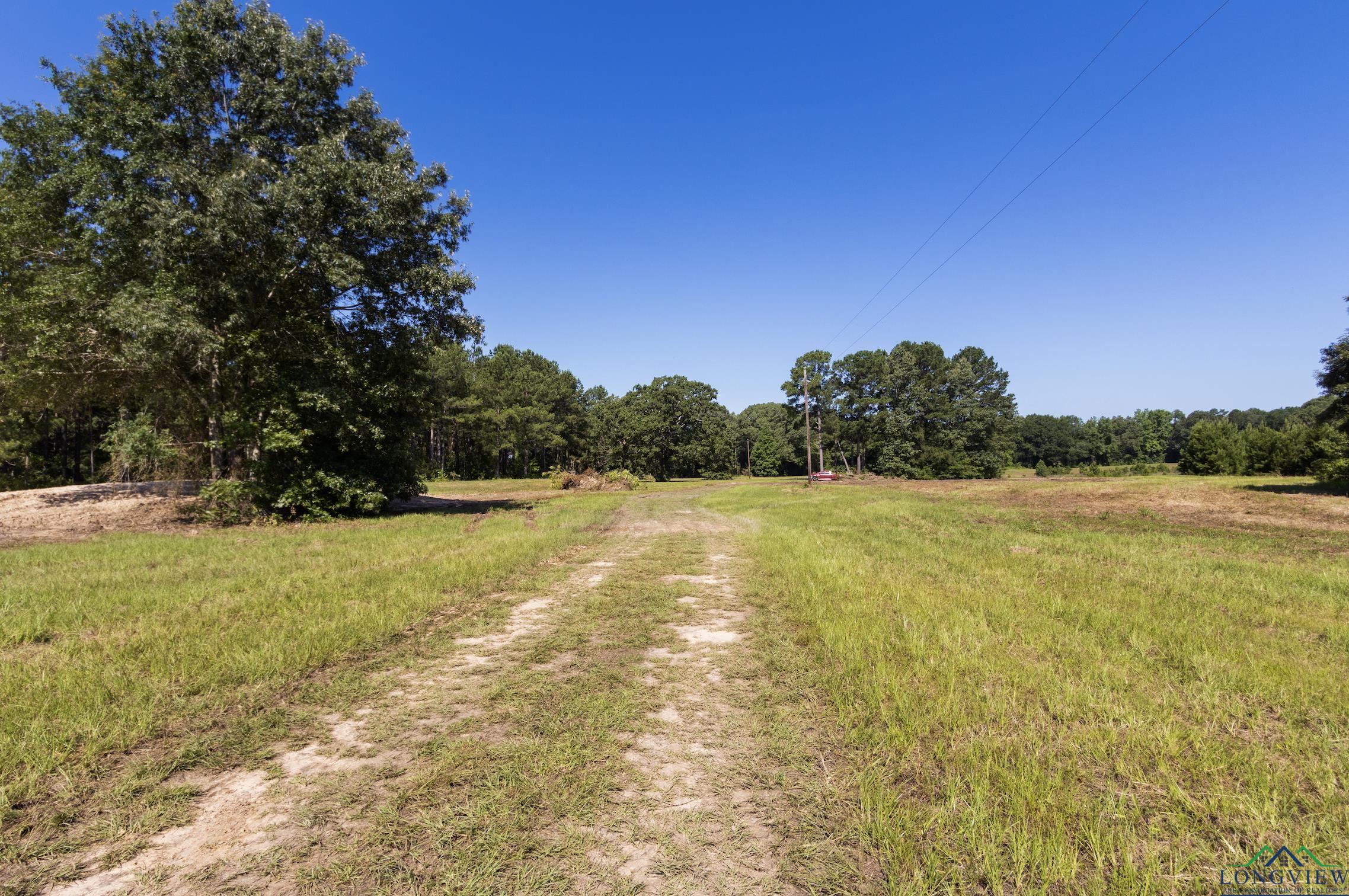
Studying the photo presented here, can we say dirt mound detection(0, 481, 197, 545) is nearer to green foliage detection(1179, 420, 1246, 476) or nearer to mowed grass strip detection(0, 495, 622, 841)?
mowed grass strip detection(0, 495, 622, 841)

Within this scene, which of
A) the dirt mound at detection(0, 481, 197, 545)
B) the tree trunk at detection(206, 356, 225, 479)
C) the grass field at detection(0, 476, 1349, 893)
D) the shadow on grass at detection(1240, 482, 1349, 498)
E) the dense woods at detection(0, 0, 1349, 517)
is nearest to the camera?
the grass field at detection(0, 476, 1349, 893)

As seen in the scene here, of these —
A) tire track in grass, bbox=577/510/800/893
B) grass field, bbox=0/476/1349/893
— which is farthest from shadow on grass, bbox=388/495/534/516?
tire track in grass, bbox=577/510/800/893

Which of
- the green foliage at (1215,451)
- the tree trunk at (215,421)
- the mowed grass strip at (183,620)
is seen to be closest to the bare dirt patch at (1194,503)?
the mowed grass strip at (183,620)

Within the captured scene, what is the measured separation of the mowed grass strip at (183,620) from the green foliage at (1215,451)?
65977mm

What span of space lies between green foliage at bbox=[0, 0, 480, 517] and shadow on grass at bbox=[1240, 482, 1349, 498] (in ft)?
117

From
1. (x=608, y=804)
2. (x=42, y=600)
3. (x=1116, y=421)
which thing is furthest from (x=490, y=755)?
(x=1116, y=421)

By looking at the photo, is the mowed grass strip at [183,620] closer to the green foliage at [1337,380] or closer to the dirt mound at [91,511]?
the dirt mound at [91,511]

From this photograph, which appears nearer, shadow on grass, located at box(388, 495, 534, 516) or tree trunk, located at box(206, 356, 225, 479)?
tree trunk, located at box(206, 356, 225, 479)

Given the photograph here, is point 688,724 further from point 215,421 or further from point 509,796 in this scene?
point 215,421

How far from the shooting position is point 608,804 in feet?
9.61

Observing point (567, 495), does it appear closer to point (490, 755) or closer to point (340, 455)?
point (340, 455)

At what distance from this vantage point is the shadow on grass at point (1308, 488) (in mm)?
22516

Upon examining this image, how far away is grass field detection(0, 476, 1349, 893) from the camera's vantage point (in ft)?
8.37

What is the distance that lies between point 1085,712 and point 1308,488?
34.0m
